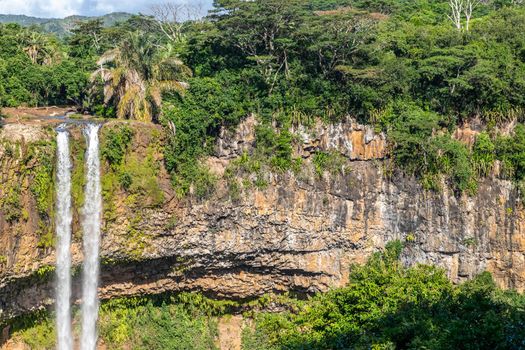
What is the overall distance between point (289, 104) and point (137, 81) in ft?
18.5

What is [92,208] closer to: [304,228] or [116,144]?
[116,144]

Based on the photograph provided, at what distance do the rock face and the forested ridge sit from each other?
1.48 feet

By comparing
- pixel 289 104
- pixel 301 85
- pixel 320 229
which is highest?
pixel 301 85

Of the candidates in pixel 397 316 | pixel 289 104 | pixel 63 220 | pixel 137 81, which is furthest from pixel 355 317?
pixel 137 81

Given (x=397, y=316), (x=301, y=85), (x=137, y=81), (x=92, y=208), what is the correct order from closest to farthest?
(x=397, y=316) → (x=92, y=208) → (x=137, y=81) → (x=301, y=85)

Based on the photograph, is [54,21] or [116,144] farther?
[54,21]

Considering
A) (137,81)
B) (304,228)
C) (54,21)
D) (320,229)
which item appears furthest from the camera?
(54,21)

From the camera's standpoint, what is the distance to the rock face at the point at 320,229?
60.5 ft

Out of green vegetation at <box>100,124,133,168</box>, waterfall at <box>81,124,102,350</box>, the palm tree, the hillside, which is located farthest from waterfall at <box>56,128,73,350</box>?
the hillside

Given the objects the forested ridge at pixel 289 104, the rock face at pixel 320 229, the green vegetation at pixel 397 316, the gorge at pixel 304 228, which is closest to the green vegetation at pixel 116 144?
the forested ridge at pixel 289 104

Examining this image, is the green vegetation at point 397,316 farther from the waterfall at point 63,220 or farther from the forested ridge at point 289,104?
the waterfall at point 63,220

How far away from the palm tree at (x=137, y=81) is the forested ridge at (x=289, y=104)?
0.04m

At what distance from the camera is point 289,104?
63.7ft

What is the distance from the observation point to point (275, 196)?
18.8m
